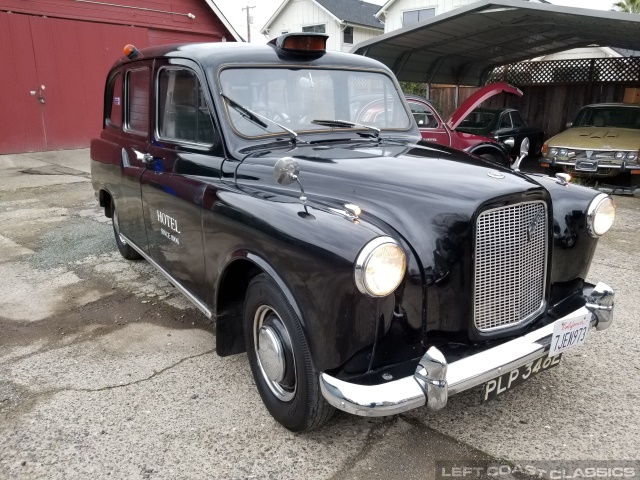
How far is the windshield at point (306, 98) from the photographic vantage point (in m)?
3.10

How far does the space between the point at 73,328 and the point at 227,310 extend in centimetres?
160

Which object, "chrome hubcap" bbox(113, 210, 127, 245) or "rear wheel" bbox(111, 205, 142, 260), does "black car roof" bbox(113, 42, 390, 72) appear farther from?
"rear wheel" bbox(111, 205, 142, 260)

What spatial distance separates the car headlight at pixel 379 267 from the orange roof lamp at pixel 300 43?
1831 millimetres

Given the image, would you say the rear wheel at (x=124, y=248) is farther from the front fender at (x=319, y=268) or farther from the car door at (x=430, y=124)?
the car door at (x=430, y=124)

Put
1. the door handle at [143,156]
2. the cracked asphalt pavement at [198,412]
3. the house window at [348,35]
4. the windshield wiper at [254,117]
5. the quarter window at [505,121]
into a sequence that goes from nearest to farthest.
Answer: the cracked asphalt pavement at [198,412] < the windshield wiper at [254,117] < the door handle at [143,156] < the quarter window at [505,121] < the house window at [348,35]

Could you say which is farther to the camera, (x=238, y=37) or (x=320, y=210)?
(x=238, y=37)

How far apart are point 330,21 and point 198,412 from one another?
83.6 ft

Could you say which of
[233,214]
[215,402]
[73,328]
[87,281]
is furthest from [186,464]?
[87,281]

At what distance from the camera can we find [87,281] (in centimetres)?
468

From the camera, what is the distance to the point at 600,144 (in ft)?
29.1

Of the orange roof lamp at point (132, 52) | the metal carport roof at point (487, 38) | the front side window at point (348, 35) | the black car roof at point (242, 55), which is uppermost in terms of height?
the front side window at point (348, 35)

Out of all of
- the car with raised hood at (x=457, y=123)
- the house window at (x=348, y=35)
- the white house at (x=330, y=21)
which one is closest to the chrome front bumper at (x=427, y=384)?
the car with raised hood at (x=457, y=123)

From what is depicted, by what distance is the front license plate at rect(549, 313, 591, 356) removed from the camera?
2383mm

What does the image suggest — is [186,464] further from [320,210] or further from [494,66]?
[494,66]
